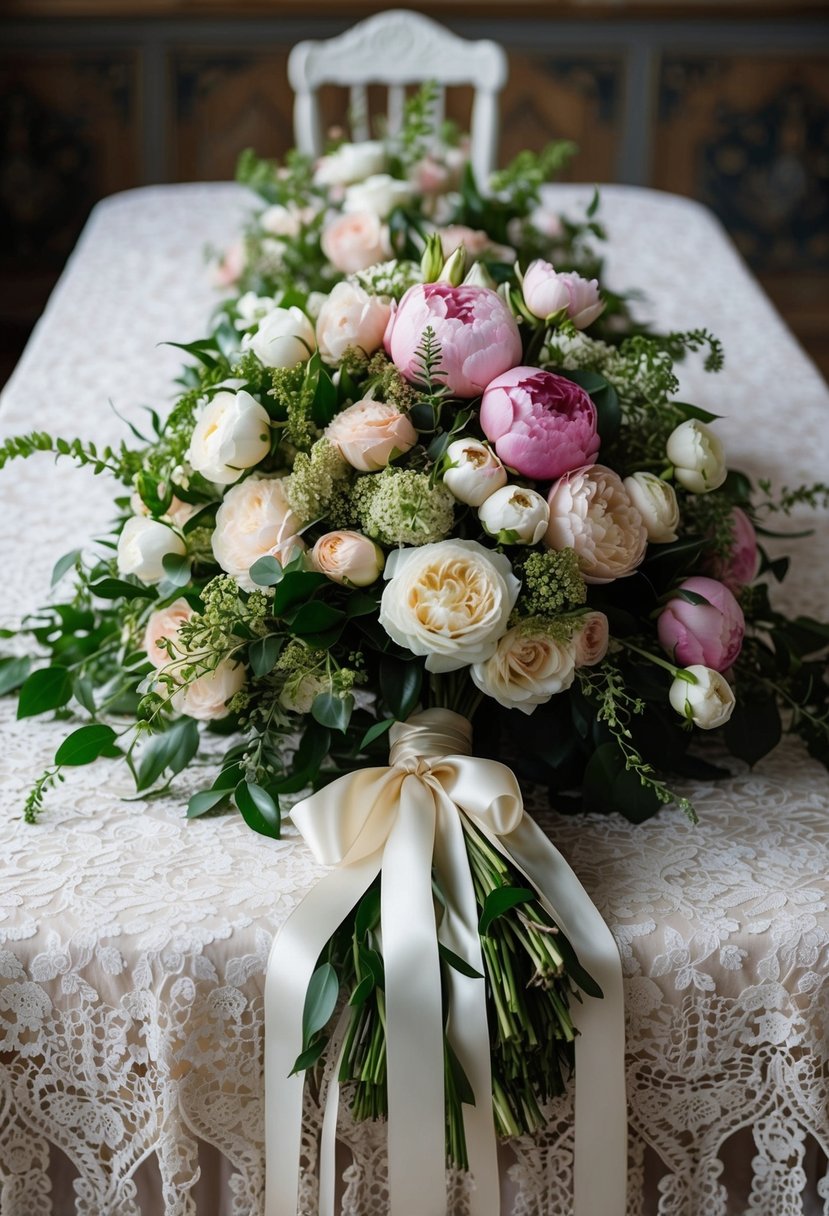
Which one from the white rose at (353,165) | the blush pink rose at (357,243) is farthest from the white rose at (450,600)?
the white rose at (353,165)

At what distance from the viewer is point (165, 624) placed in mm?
1015

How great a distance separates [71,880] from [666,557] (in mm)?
520

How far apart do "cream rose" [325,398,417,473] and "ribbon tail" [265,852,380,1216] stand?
0.31 metres

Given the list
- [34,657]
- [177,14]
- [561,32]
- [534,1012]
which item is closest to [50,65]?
[177,14]

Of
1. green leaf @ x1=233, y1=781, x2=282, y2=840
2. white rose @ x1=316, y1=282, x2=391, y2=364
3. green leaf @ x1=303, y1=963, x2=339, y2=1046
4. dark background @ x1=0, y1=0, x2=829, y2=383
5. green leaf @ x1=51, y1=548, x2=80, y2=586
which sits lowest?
dark background @ x1=0, y1=0, x2=829, y2=383

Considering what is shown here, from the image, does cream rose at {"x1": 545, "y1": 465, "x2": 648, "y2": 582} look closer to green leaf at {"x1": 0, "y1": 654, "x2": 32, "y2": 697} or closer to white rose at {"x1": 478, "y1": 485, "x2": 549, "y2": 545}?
white rose at {"x1": 478, "y1": 485, "x2": 549, "y2": 545}

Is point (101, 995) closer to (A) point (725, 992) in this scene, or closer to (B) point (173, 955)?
(B) point (173, 955)

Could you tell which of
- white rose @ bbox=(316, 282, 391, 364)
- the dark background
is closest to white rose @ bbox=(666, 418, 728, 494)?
white rose @ bbox=(316, 282, 391, 364)

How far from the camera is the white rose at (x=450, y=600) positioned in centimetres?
87

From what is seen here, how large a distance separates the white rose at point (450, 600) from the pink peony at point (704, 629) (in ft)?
0.51

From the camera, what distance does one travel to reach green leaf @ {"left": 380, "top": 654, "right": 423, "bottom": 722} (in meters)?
0.96

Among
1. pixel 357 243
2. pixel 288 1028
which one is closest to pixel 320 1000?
pixel 288 1028

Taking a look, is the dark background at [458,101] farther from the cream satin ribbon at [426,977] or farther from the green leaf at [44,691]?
the cream satin ribbon at [426,977]

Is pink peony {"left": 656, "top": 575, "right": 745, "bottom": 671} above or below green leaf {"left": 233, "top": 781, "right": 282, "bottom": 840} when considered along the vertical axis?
above
